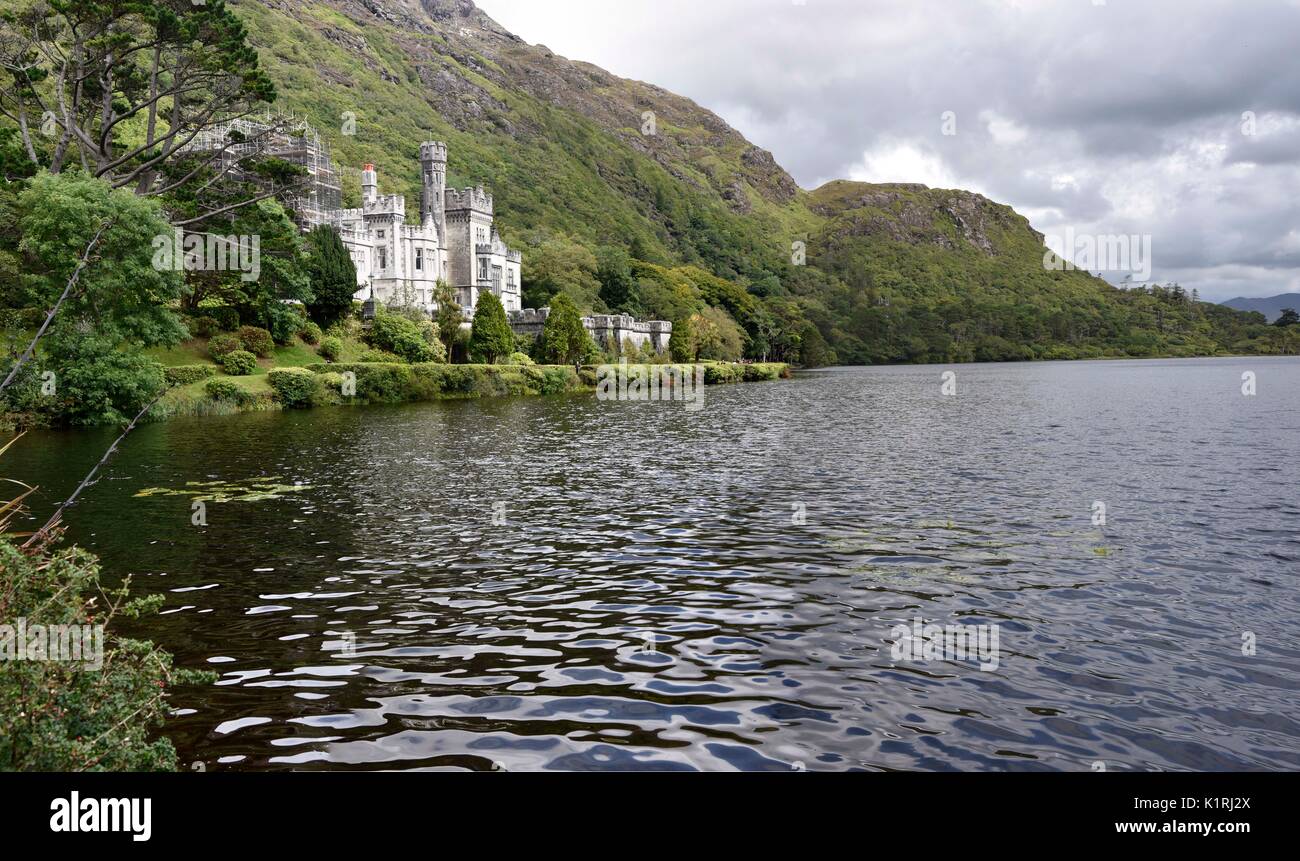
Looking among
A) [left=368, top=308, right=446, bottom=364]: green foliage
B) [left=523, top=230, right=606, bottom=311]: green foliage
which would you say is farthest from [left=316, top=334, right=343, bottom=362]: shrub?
[left=523, top=230, right=606, bottom=311]: green foliage

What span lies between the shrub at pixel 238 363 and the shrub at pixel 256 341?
10.7 feet

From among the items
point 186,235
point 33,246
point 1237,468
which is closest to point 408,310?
point 186,235

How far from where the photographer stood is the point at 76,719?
21.3ft

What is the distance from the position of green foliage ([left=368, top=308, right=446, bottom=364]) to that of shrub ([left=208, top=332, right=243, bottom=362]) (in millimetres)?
14648

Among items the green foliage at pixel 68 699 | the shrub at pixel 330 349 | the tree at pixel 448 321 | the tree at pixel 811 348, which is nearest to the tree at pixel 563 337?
the tree at pixel 448 321

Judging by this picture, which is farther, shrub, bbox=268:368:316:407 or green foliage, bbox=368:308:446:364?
green foliage, bbox=368:308:446:364

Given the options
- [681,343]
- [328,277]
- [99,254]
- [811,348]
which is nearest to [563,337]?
[328,277]

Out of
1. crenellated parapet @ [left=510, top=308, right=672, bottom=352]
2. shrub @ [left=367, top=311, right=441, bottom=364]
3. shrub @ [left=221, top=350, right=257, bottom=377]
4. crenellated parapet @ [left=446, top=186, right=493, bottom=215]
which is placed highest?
crenellated parapet @ [left=446, top=186, right=493, bottom=215]

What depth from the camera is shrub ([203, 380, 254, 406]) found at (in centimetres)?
5219

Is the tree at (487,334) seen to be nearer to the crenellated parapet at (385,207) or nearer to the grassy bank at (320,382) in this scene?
the grassy bank at (320,382)

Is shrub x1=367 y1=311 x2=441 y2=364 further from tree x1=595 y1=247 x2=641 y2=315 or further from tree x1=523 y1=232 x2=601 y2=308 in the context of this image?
tree x1=595 y1=247 x2=641 y2=315

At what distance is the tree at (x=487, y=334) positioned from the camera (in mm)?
80938

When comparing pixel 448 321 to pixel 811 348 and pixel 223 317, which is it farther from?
pixel 811 348
